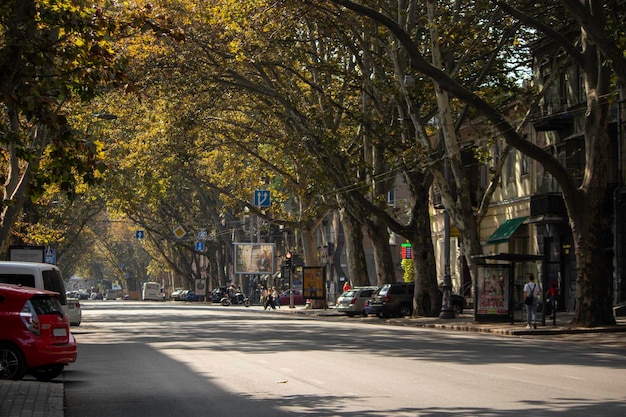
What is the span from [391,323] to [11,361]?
27.5m

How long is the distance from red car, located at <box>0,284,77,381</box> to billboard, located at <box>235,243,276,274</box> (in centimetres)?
6440

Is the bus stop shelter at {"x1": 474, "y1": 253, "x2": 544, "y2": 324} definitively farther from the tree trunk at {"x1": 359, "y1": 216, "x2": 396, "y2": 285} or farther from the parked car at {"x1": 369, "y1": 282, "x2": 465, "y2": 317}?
the tree trunk at {"x1": 359, "y1": 216, "x2": 396, "y2": 285}

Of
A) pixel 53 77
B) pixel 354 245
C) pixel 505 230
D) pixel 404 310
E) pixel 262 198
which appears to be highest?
pixel 262 198

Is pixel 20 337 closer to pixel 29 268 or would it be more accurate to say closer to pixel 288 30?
pixel 29 268

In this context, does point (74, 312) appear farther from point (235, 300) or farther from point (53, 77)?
point (235, 300)

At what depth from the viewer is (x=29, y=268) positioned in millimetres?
22375

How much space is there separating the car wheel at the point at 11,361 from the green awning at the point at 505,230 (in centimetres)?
3732

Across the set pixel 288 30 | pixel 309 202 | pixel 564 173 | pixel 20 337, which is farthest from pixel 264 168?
pixel 20 337

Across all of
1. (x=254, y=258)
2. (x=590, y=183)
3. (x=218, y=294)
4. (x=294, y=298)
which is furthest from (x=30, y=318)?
(x=218, y=294)

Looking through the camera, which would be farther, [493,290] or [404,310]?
[404,310]

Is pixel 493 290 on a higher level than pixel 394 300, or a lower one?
higher

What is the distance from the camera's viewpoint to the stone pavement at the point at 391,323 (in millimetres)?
12969

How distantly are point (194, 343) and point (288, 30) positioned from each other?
1575 cm

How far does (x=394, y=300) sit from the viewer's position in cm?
4734
